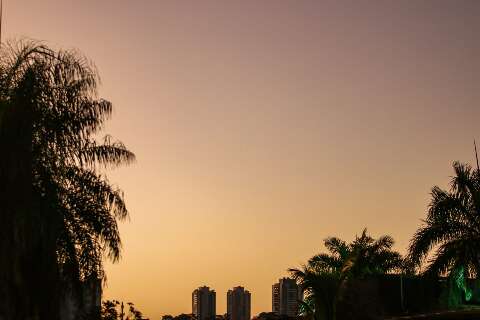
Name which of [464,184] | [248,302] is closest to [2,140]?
[464,184]

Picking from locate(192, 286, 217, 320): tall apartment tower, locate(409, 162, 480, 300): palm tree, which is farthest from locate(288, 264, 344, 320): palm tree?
locate(192, 286, 217, 320): tall apartment tower

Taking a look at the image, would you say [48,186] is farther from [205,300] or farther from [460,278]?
[205,300]

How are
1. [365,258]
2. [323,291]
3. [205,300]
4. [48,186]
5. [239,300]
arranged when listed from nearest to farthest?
[48,186] < [323,291] < [365,258] < [205,300] < [239,300]

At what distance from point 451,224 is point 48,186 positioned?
41.8 ft

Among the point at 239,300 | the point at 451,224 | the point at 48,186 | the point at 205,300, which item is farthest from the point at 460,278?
the point at 239,300

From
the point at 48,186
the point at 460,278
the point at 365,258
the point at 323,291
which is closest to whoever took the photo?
the point at 48,186

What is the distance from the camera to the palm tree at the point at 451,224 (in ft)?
69.4

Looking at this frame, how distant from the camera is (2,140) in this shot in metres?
12.0

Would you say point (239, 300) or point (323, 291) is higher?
point (323, 291)

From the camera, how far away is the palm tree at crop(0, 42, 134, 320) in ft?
40.3

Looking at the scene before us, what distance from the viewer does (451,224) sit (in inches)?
845

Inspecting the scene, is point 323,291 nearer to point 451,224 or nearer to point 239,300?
point 451,224

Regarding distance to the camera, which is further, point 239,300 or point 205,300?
point 239,300

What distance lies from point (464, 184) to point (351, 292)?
867 centimetres
